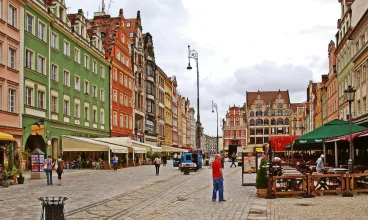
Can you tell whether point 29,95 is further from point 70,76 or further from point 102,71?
point 102,71

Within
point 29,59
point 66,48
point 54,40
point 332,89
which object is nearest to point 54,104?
point 54,40

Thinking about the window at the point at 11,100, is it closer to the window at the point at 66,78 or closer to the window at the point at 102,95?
the window at the point at 66,78

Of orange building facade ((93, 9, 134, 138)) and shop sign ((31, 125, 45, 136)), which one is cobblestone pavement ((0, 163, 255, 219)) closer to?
shop sign ((31, 125, 45, 136))

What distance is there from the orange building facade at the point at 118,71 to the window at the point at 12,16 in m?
25.7

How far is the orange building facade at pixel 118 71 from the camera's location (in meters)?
64.4

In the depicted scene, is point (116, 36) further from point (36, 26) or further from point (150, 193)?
point (150, 193)

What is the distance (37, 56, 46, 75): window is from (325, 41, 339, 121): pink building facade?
115 ft

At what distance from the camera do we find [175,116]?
118m

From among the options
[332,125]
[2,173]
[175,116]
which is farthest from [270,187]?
[175,116]

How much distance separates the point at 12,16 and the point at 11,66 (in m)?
3.77

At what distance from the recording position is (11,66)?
36.7 m

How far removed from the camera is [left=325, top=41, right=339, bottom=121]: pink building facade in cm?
6146

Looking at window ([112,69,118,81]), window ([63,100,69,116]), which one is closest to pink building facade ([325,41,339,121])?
window ([112,69,118,81])

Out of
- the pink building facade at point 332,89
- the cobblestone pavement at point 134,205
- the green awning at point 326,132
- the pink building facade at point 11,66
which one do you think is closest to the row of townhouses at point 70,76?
the pink building facade at point 11,66
